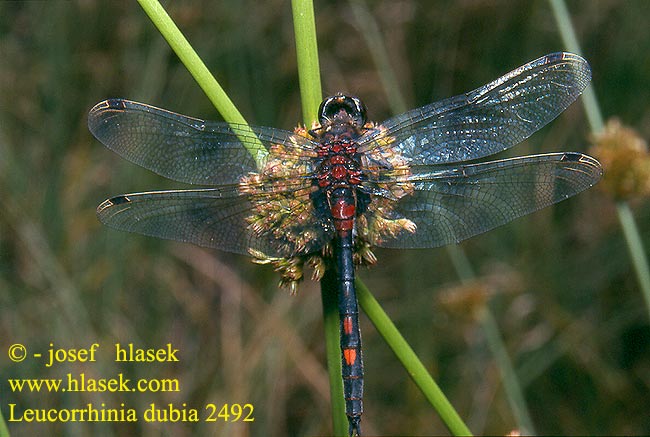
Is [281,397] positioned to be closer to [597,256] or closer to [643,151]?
[597,256]

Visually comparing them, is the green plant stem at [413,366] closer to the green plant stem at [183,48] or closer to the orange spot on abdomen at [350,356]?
the orange spot on abdomen at [350,356]

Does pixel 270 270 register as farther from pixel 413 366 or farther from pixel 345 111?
pixel 413 366

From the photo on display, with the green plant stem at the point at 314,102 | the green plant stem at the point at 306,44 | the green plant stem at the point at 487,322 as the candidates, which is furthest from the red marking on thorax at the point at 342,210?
the green plant stem at the point at 487,322

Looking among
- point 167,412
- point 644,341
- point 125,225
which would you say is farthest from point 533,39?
point 125,225

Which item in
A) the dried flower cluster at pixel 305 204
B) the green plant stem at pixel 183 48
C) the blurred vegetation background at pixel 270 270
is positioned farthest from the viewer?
the blurred vegetation background at pixel 270 270

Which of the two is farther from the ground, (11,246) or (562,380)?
(11,246)

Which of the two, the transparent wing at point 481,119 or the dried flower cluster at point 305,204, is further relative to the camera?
the transparent wing at point 481,119

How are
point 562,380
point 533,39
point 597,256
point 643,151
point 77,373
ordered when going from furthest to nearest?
point 533,39 < point 597,256 < point 562,380 < point 77,373 < point 643,151
